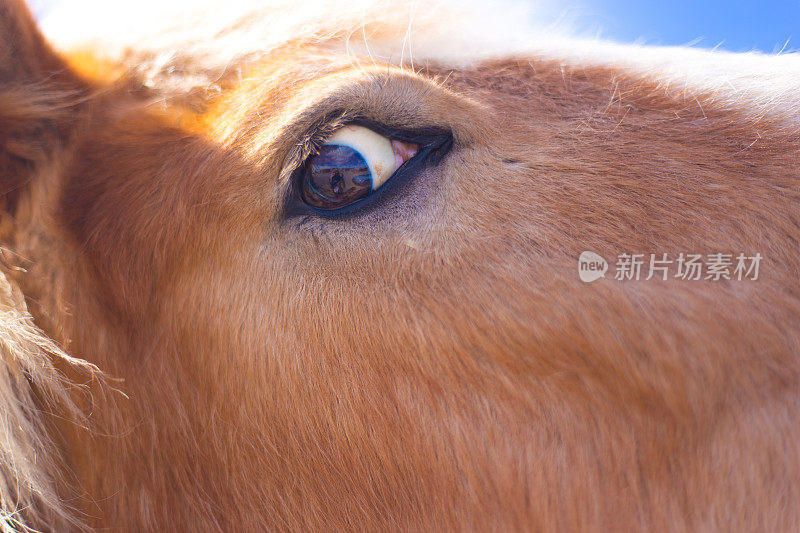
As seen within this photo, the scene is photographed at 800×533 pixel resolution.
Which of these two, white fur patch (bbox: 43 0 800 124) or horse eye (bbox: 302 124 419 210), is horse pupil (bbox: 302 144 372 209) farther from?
white fur patch (bbox: 43 0 800 124)

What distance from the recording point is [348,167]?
3.38 ft

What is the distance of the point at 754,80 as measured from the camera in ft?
3.54

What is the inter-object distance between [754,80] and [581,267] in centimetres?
49

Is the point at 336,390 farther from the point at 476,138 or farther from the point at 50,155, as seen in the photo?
the point at 50,155

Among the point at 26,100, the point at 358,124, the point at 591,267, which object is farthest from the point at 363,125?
A: the point at 26,100

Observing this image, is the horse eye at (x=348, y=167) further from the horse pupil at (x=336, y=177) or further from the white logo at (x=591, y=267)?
the white logo at (x=591, y=267)

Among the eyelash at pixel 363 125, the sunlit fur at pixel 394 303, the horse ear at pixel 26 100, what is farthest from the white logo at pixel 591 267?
the horse ear at pixel 26 100

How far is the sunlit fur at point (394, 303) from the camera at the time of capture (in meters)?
0.97

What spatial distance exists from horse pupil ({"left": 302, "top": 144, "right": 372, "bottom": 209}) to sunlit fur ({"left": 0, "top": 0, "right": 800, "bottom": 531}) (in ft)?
0.12

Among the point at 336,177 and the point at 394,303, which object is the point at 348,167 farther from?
the point at 394,303

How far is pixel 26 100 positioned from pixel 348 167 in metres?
0.57

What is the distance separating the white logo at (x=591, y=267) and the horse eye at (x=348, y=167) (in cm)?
36

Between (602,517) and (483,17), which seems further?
(483,17)

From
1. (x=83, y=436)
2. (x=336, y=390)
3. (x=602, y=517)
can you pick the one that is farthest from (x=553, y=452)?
(x=83, y=436)
